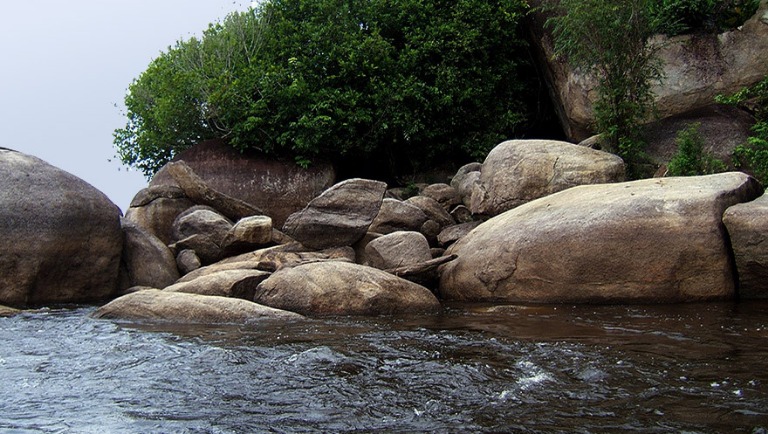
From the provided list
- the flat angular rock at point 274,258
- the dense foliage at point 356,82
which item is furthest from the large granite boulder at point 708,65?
the flat angular rock at point 274,258

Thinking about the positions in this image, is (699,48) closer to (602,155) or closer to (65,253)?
(602,155)

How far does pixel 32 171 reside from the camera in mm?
10641

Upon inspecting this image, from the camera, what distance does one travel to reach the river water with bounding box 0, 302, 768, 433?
3.96 meters

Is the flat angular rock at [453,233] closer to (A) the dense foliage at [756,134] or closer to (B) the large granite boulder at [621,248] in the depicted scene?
(B) the large granite boulder at [621,248]

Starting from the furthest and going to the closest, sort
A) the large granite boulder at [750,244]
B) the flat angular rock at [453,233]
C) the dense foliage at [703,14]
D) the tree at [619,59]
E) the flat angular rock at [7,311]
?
1. the dense foliage at [703,14]
2. the tree at [619,59]
3. the flat angular rock at [453,233]
4. the flat angular rock at [7,311]
5. the large granite boulder at [750,244]

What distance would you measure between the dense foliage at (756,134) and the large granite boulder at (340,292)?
6322 millimetres

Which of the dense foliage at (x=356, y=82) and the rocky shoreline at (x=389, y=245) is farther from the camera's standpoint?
the dense foliage at (x=356, y=82)

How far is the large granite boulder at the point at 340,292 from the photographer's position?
837 centimetres

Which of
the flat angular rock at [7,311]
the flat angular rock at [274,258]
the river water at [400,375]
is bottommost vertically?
the flat angular rock at [7,311]

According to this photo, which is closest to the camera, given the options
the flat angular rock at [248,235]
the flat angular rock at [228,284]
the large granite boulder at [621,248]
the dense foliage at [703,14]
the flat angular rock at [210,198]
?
the large granite boulder at [621,248]

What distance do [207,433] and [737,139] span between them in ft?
43.0

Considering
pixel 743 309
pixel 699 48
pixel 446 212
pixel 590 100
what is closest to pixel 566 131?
pixel 590 100

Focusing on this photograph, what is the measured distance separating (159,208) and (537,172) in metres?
7.05

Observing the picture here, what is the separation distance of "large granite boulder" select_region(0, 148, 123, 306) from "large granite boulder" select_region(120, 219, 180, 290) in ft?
0.95
